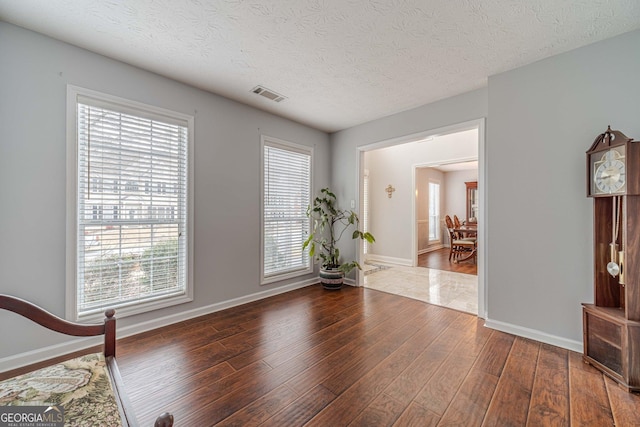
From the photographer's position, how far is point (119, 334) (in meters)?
2.36

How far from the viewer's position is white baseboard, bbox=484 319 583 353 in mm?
2164

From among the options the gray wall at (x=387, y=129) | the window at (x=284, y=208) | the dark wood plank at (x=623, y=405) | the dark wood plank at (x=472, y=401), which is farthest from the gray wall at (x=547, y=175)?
the window at (x=284, y=208)

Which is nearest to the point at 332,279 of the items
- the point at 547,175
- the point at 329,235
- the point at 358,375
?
the point at 329,235

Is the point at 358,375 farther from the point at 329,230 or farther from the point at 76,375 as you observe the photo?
the point at 329,230

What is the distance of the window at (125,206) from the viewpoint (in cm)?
219

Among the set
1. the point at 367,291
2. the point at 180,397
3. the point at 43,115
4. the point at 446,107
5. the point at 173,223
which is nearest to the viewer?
the point at 180,397

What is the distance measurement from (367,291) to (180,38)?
3.66 meters

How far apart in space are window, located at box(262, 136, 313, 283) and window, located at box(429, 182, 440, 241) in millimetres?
5114

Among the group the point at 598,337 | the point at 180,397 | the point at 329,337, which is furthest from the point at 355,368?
the point at 598,337

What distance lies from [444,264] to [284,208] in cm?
404

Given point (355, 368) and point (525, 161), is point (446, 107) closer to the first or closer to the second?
point (525, 161)

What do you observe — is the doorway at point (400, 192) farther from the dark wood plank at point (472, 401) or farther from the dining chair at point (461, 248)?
the dark wood plank at point (472, 401)

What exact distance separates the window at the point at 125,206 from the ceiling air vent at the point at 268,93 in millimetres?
810

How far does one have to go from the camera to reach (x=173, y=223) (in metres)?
2.73
